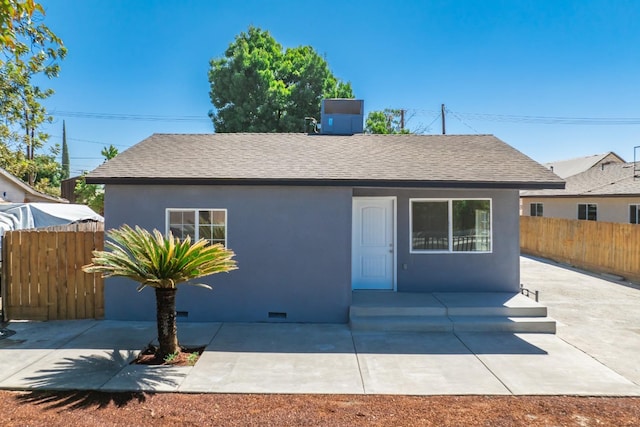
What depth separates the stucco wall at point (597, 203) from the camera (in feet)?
50.9

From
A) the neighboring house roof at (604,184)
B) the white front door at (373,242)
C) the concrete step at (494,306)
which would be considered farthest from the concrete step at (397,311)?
the neighboring house roof at (604,184)

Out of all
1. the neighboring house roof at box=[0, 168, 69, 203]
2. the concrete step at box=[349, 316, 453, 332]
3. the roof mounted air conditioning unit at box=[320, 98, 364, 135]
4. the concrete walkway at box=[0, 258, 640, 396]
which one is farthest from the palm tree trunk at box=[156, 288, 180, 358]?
the neighboring house roof at box=[0, 168, 69, 203]

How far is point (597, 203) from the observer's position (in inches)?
667

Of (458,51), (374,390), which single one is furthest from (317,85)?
(374,390)

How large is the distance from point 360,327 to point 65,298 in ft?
18.5

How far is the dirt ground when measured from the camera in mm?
4055

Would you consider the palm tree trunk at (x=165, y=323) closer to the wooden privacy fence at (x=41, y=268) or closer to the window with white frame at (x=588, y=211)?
the wooden privacy fence at (x=41, y=268)

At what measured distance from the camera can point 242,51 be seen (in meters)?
23.9

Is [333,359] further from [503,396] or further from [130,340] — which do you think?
[130,340]

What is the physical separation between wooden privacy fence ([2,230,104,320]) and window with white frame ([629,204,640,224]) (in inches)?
695

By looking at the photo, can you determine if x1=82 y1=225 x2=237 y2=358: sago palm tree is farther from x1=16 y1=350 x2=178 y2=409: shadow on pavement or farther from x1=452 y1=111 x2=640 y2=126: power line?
x1=452 y1=111 x2=640 y2=126: power line

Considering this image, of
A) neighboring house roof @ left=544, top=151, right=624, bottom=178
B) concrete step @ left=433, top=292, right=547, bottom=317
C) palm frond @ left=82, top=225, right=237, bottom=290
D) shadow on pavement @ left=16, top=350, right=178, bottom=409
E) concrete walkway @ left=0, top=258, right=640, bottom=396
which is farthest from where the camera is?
neighboring house roof @ left=544, top=151, right=624, bottom=178

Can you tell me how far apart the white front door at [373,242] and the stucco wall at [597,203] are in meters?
11.8

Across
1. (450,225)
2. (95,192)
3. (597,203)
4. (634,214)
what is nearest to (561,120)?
(597,203)
